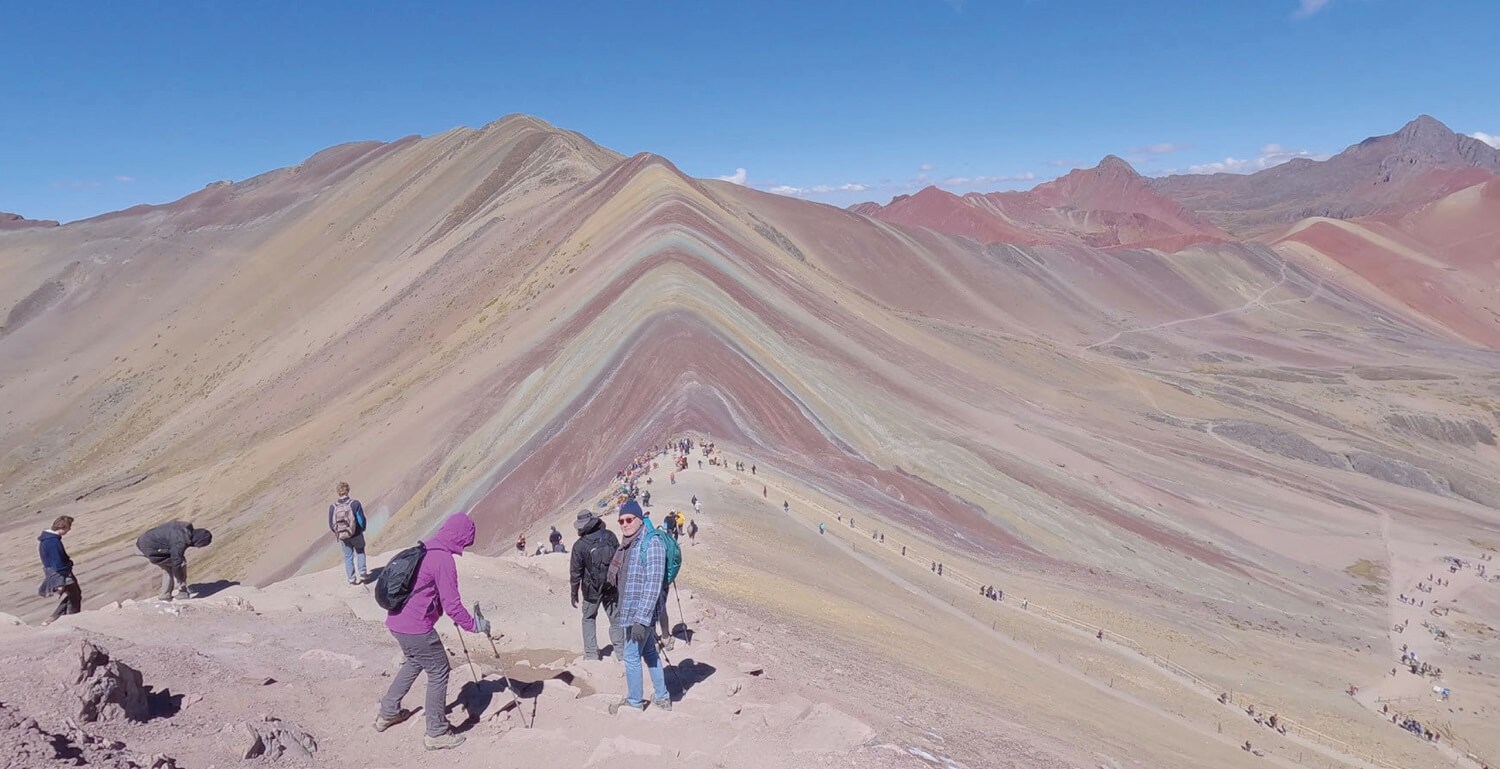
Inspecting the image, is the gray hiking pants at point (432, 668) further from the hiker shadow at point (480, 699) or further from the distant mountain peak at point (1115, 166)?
the distant mountain peak at point (1115, 166)

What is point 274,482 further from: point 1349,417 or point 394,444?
point 1349,417

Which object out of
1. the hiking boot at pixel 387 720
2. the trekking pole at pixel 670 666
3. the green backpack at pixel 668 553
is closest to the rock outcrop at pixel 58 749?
the hiking boot at pixel 387 720

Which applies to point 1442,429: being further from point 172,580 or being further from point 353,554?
point 172,580

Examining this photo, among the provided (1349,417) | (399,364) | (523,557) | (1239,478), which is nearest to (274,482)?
(399,364)

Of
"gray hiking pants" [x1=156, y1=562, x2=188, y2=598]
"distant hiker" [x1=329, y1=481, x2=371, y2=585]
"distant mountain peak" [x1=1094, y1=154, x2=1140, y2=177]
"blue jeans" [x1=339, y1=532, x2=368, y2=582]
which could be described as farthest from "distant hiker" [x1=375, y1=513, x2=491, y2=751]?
"distant mountain peak" [x1=1094, y1=154, x2=1140, y2=177]

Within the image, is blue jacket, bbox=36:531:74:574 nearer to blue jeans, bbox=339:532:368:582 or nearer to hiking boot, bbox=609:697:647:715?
blue jeans, bbox=339:532:368:582
